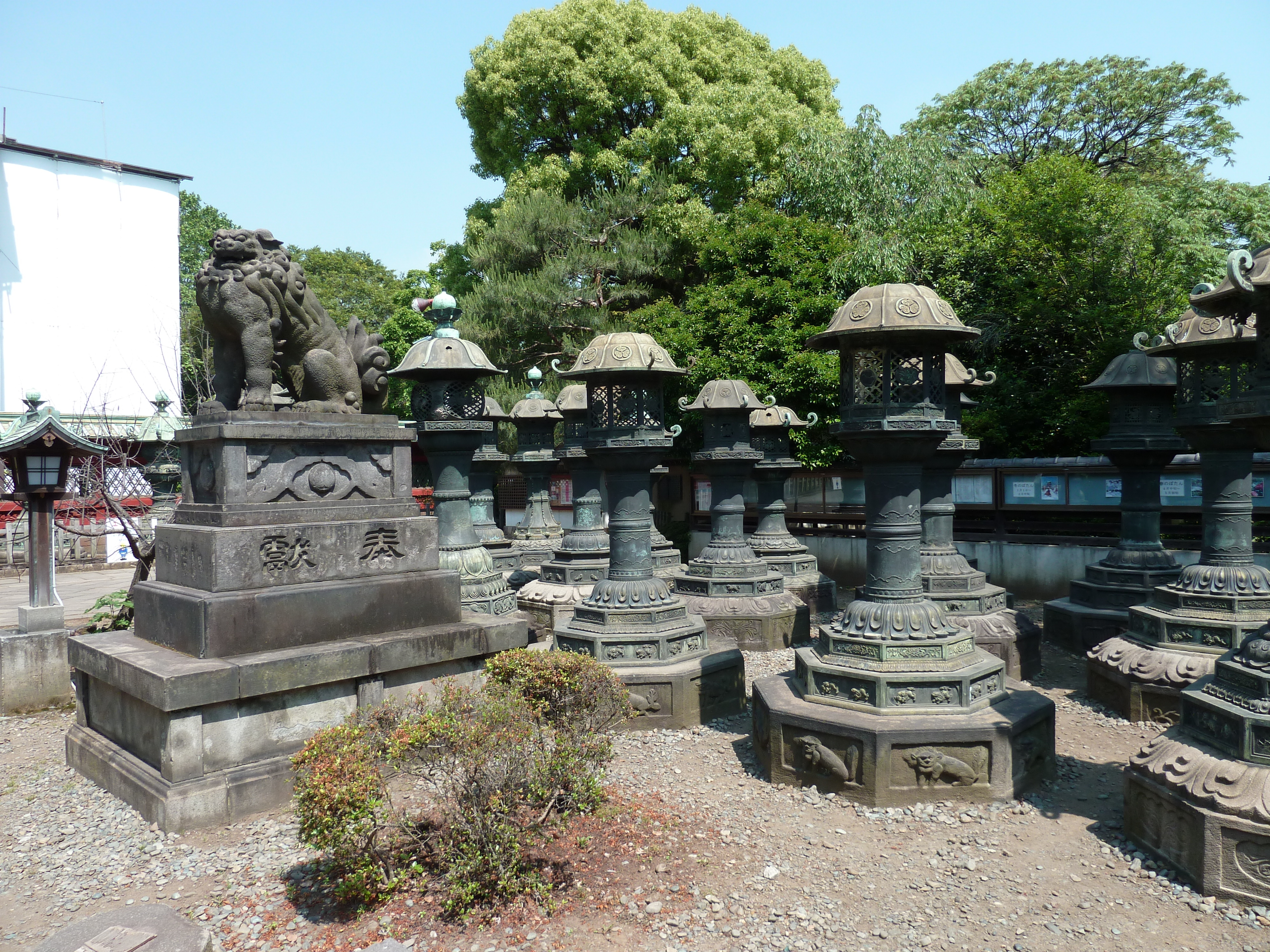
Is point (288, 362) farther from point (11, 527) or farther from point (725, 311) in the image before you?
point (11, 527)

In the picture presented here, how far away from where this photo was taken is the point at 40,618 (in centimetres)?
772

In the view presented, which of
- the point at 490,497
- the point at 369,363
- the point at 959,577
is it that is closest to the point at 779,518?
the point at 959,577

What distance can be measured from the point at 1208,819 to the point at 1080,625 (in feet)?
17.5

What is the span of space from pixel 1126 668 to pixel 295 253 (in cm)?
3349

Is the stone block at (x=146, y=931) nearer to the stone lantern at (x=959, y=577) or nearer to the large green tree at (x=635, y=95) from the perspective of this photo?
the stone lantern at (x=959, y=577)

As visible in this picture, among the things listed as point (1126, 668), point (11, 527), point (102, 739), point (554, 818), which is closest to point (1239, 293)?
point (1126, 668)

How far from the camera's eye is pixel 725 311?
15766mm

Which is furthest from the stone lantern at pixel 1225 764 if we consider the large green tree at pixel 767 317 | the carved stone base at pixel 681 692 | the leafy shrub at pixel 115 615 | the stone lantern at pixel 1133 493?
the large green tree at pixel 767 317

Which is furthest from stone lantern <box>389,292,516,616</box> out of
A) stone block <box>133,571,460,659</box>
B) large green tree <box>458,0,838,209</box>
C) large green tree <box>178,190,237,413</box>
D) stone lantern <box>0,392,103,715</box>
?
large green tree <box>178,190,237,413</box>

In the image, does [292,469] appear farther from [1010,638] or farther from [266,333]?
[1010,638]

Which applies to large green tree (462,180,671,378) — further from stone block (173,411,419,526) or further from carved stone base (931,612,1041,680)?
stone block (173,411,419,526)

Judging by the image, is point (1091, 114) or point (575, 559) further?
point (1091, 114)

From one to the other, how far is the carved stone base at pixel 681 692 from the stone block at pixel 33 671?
5.37 m

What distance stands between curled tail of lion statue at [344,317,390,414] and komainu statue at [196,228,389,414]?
87 millimetres
